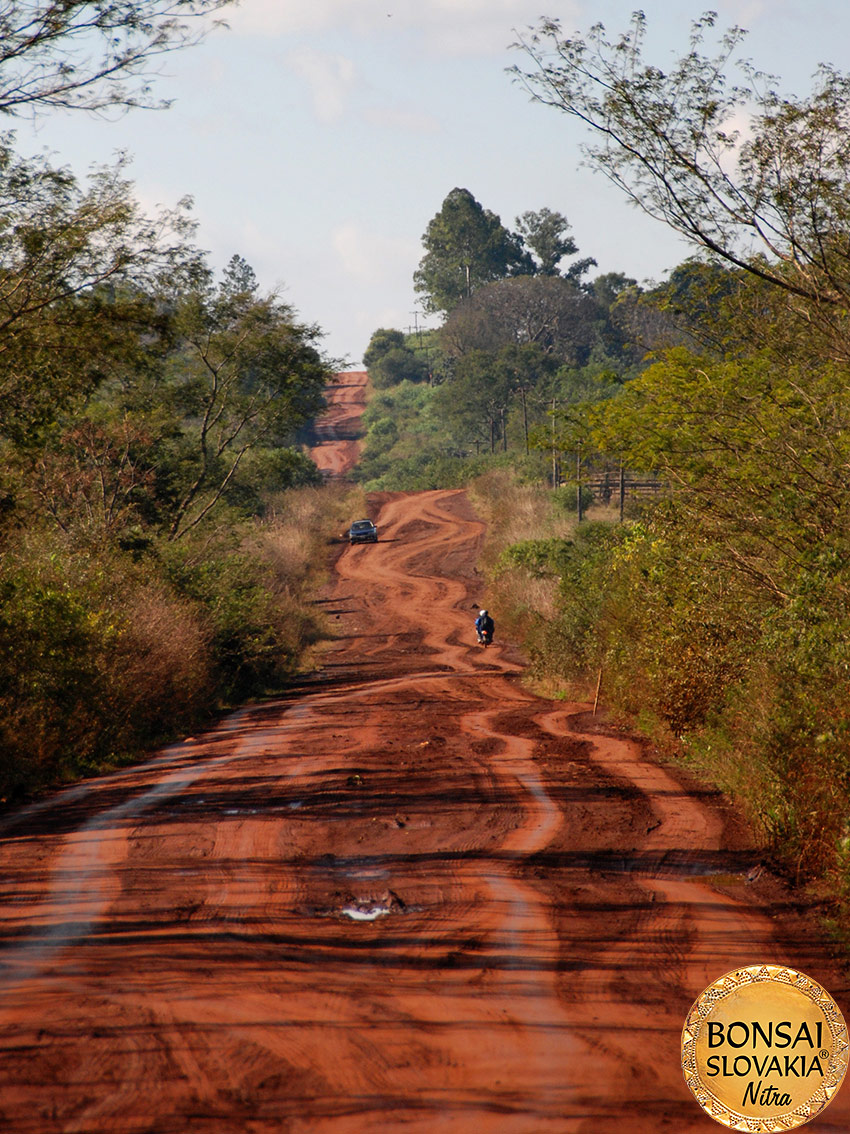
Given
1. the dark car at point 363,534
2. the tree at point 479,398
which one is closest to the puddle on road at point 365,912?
the dark car at point 363,534

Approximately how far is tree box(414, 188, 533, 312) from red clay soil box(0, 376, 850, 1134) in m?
94.8

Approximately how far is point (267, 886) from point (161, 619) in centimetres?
1181

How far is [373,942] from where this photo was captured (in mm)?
6660

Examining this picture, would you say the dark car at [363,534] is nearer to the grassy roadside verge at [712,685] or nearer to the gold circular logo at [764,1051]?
the grassy roadside verge at [712,685]

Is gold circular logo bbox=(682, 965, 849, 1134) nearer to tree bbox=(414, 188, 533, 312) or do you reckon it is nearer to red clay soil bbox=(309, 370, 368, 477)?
red clay soil bbox=(309, 370, 368, 477)

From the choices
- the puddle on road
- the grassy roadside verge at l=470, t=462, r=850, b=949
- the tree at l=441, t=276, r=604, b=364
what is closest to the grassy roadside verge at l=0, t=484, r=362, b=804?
the puddle on road

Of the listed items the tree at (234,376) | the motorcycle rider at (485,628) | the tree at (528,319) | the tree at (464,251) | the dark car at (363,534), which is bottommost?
the motorcycle rider at (485,628)

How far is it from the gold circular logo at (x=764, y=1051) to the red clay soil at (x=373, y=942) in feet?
0.43

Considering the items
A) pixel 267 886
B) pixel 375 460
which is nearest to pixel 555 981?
pixel 267 886

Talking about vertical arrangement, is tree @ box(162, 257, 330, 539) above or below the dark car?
above

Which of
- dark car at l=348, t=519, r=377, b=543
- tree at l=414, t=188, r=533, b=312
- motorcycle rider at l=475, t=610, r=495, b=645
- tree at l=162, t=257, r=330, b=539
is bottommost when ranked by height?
motorcycle rider at l=475, t=610, r=495, b=645

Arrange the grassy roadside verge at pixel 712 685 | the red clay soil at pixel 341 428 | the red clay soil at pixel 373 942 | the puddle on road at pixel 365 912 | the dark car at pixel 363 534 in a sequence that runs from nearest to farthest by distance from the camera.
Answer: the red clay soil at pixel 373 942 < the puddle on road at pixel 365 912 < the grassy roadside verge at pixel 712 685 < the dark car at pixel 363 534 < the red clay soil at pixel 341 428

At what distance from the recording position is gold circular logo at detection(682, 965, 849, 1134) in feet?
15.6

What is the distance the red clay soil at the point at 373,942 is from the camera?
4648mm
